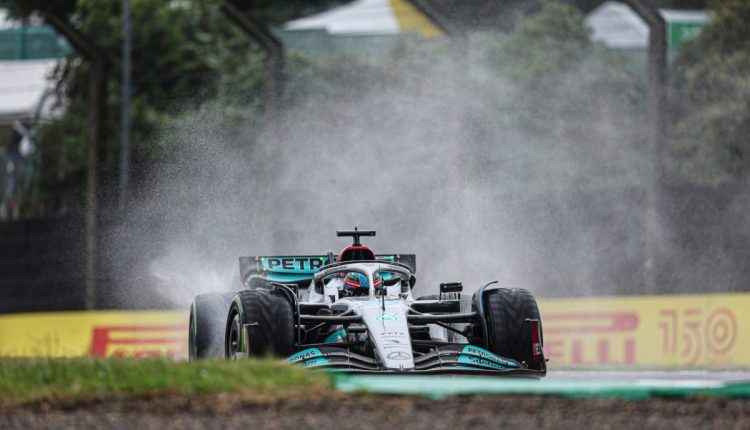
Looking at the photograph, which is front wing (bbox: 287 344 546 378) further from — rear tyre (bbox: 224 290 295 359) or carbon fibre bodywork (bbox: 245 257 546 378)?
rear tyre (bbox: 224 290 295 359)

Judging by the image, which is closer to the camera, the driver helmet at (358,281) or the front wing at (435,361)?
the front wing at (435,361)

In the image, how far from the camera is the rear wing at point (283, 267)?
1297 centimetres

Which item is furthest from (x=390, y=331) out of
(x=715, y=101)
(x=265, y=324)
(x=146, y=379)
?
(x=715, y=101)

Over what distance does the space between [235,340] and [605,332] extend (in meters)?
8.07

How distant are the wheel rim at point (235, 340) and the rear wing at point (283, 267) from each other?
1.68 m

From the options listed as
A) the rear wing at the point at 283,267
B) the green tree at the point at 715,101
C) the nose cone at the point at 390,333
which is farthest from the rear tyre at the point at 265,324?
the green tree at the point at 715,101

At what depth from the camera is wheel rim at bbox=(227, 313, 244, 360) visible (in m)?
10.7

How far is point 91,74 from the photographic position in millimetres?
21484

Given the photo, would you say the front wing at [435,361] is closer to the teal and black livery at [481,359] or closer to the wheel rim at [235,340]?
the teal and black livery at [481,359]

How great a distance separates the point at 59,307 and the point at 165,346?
4.61 metres

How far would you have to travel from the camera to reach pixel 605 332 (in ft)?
59.0

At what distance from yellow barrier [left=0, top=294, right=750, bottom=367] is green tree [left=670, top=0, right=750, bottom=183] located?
11.7 metres

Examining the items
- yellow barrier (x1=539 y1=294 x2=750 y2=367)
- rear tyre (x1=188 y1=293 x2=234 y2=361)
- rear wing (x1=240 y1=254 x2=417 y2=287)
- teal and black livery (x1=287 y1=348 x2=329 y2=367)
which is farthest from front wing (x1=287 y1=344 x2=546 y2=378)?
yellow barrier (x1=539 y1=294 x2=750 y2=367)

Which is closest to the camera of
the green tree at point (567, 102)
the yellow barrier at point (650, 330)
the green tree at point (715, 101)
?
the yellow barrier at point (650, 330)
